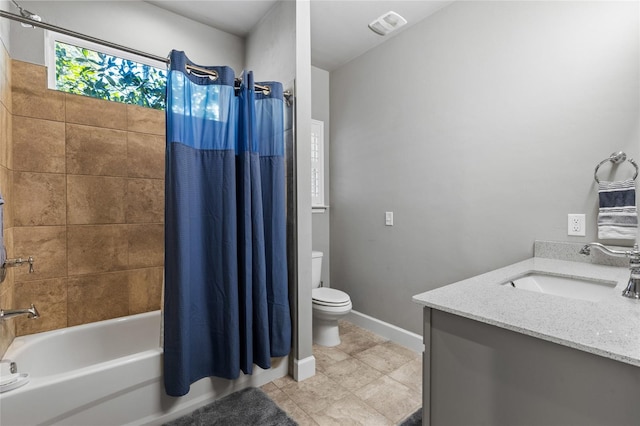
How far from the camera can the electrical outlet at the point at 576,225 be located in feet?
5.26

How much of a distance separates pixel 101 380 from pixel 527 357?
1.72 m

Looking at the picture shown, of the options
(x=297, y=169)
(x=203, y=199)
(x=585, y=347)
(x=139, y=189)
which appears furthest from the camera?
(x=139, y=189)

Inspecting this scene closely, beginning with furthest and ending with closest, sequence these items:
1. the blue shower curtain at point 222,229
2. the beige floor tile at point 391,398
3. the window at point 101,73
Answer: the window at point 101,73, the beige floor tile at point 391,398, the blue shower curtain at point 222,229

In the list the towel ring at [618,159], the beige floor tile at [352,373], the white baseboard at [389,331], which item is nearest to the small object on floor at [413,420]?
the beige floor tile at [352,373]

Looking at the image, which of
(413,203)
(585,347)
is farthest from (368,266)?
(585,347)

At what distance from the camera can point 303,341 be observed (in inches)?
79.0

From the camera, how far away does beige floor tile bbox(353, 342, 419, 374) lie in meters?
2.16

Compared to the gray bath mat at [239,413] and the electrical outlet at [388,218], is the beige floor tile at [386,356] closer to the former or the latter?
the gray bath mat at [239,413]

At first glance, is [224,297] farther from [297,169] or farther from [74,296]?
[74,296]

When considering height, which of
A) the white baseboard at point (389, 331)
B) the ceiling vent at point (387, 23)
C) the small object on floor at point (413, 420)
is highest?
the ceiling vent at point (387, 23)

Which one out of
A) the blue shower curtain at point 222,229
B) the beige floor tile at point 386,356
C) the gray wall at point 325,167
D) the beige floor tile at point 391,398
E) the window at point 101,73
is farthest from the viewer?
the gray wall at point 325,167

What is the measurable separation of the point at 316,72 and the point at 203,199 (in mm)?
2047

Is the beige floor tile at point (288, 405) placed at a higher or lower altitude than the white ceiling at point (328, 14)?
lower

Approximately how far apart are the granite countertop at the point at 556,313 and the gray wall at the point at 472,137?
706mm
